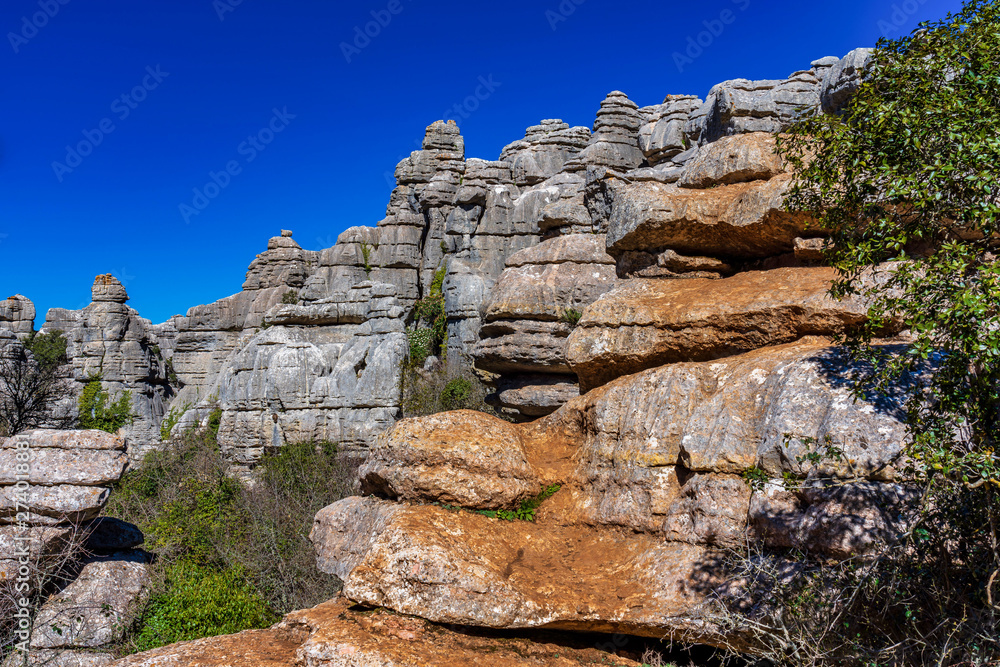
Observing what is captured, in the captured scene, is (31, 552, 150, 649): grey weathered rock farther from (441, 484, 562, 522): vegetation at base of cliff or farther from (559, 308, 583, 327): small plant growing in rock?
(559, 308, 583, 327): small plant growing in rock

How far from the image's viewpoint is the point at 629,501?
758cm

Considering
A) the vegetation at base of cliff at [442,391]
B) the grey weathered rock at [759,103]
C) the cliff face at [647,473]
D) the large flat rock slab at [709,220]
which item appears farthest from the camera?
the vegetation at base of cliff at [442,391]

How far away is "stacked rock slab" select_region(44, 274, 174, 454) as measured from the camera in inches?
1452

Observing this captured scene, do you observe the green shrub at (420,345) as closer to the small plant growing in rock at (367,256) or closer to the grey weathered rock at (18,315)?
the small plant growing in rock at (367,256)

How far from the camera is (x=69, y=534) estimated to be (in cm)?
1135

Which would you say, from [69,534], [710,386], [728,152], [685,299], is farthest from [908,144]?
[69,534]

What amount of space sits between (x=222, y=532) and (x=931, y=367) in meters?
21.2

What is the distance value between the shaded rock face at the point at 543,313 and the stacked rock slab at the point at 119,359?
27733mm

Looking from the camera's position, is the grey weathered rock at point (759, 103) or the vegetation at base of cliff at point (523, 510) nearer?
the vegetation at base of cliff at point (523, 510)

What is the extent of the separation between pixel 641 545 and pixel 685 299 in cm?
366

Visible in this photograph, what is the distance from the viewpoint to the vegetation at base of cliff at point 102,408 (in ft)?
117

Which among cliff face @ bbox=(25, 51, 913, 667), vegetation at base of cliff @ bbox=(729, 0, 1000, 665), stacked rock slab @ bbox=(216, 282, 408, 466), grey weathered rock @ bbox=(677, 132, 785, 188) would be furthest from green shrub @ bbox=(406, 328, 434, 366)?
vegetation at base of cliff @ bbox=(729, 0, 1000, 665)

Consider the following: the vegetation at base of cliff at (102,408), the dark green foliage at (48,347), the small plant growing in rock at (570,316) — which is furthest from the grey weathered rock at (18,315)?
the small plant growing in rock at (570,316)

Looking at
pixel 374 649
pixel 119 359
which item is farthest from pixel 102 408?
pixel 374 649
